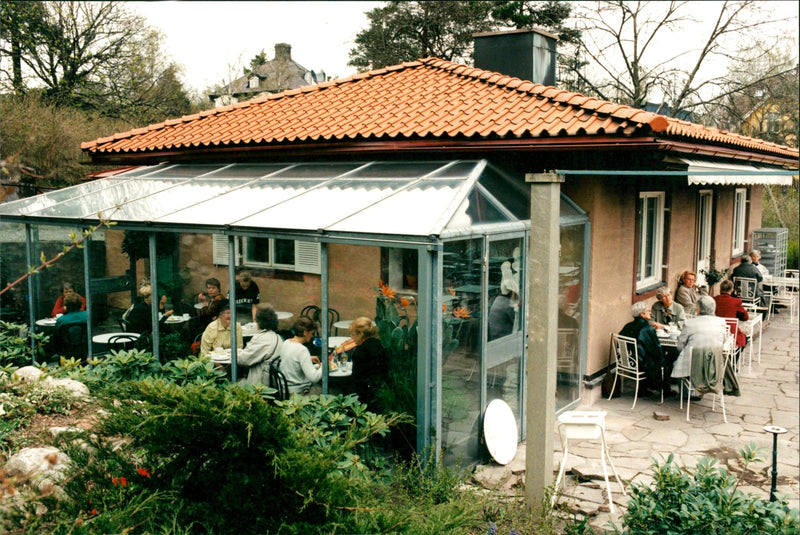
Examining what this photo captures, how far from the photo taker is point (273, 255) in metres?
6.93

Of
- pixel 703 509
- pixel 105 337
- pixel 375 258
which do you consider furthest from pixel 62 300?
pixel 703 509

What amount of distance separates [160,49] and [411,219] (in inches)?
679

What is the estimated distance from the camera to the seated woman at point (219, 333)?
6953mm

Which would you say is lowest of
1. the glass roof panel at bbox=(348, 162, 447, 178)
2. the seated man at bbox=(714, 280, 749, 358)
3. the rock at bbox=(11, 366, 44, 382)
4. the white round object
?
the white round object

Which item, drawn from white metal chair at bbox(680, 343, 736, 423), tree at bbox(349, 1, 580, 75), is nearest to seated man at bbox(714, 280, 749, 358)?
white metal chair at bbox(680, 343, 736, 423)

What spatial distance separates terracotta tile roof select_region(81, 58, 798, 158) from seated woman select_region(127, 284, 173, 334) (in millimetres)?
2387

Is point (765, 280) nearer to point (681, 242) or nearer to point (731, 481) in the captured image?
point (681, 242)

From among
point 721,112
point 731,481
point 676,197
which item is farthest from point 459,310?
point 721,112

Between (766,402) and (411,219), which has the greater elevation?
(411,219)

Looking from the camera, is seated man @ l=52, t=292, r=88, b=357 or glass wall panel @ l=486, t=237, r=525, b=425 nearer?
glass wall panel @ l=486, t=237, r=525, b=425

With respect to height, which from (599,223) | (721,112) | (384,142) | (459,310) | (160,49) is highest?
(160,49)

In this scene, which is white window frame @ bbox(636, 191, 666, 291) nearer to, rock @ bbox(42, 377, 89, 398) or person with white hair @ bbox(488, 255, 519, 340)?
person with white hair @ bbox(488, 255, 519, 340)

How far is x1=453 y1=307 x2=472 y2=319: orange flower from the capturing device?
5.77 metres

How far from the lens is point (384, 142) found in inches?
294
